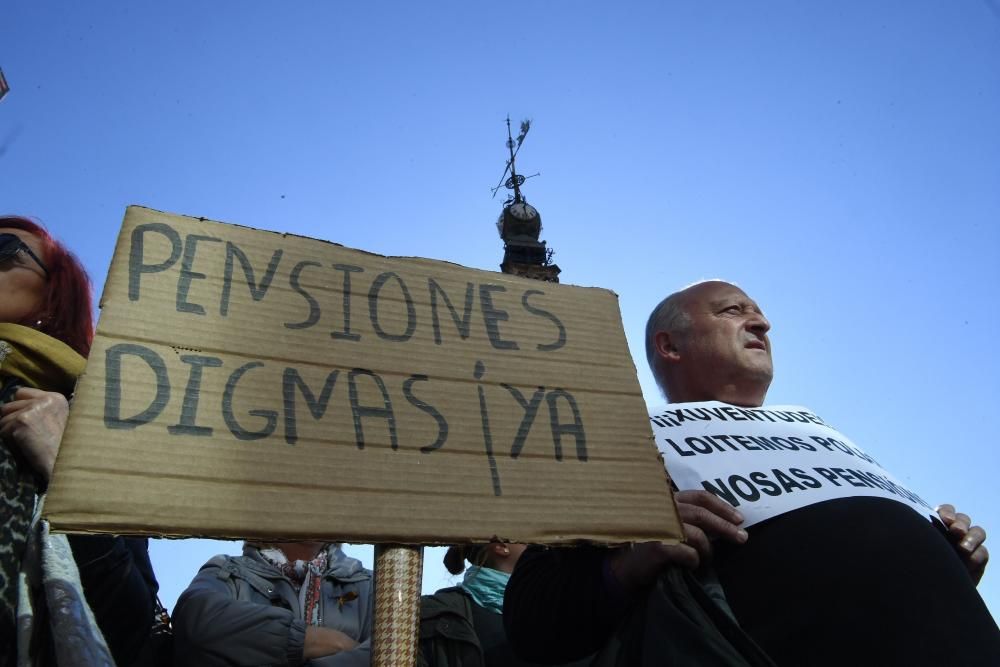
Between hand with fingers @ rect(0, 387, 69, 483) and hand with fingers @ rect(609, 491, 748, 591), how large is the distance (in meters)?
1.34

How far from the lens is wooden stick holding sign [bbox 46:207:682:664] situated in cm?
142

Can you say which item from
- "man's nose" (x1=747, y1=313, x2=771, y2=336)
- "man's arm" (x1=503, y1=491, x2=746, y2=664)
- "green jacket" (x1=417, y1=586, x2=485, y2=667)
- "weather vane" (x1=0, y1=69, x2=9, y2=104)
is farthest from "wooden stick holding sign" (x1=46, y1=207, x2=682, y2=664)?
"weather vane" (x1=0, y1=69, x2=9, y2=104)

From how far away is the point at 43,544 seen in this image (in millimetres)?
1703

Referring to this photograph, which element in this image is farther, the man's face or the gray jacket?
the man's face

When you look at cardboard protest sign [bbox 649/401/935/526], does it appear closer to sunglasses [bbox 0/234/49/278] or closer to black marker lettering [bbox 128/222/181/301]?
black marker lettering [bbox 128/222/181/301]

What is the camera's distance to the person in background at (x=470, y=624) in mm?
2588

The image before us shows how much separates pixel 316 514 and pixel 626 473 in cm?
69

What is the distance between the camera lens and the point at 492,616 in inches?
113

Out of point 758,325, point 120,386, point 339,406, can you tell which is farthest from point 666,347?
point 120,386

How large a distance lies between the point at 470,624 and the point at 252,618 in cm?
74

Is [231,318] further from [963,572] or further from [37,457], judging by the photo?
[963,572]

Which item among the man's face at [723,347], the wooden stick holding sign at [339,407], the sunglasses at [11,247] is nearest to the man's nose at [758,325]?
the man's face at [723,347]

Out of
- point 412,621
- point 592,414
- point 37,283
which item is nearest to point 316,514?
point 412,621

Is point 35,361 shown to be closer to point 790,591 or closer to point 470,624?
point 470,624
